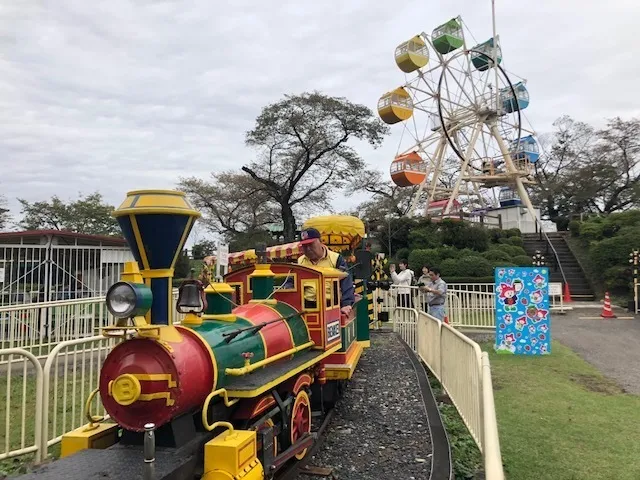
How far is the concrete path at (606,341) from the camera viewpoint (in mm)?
7676

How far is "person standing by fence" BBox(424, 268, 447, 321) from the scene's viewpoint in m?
9.16

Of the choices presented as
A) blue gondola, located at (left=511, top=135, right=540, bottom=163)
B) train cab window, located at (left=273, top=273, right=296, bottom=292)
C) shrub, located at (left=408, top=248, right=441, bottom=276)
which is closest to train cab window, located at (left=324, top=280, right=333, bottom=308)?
train cab window, located at (left=273, top=273, right=296, bottom=292)

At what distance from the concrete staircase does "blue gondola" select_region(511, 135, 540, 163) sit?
5.26 meters

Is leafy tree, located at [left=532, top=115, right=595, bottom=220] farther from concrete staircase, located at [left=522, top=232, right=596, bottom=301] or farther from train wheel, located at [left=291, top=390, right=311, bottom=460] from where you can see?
train wheel, located at [left=291, top=390, right=311, bottom=460]

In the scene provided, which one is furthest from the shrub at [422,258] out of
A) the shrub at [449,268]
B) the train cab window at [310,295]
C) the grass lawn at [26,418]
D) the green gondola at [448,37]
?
the train cab window at [310,295]

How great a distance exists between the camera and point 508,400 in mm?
6246

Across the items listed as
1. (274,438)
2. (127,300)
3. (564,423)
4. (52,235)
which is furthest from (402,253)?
(127,300)

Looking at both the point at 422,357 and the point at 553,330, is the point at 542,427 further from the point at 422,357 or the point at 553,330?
the point at 553,330

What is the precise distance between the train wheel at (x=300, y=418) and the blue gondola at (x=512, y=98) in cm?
2912

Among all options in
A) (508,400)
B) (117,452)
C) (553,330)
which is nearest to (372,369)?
(508,400)

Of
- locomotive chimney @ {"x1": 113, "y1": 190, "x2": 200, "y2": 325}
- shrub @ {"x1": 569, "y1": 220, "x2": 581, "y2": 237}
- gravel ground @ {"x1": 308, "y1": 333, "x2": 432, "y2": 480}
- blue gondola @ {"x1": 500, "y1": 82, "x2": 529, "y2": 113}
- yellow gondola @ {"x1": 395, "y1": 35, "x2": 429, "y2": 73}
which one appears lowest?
gravel ground @ {"x1": 308, "y1": 333, "x2": 432, "y2": 480}

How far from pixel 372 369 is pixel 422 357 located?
109 centimetres

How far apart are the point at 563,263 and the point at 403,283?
51.0 feet

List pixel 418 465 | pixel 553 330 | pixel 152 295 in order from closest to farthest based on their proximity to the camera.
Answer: pixel 152 295 → pixel 418 465 → pixel 553 330
